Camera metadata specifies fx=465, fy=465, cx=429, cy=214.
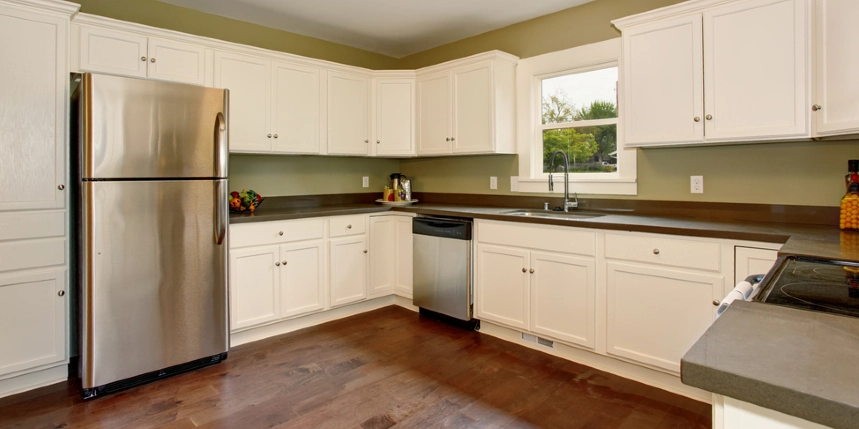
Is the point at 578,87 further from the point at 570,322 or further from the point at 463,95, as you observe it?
the point at 570,322

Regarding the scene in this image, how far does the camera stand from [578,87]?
3383 mm

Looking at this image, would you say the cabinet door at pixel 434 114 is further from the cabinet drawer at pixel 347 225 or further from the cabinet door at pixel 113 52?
the cabinet door at pixel 113 52

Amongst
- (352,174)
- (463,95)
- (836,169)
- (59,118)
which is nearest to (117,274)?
(59,118)

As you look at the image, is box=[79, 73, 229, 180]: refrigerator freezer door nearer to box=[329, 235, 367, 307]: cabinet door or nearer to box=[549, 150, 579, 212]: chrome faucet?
box=[329, 235, 367, 307]: cabinet door

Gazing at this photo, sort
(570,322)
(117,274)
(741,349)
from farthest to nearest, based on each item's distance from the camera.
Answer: (570,322) < (117,274) < (741,349)

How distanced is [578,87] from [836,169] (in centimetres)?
158

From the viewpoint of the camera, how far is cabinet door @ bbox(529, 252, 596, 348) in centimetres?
264

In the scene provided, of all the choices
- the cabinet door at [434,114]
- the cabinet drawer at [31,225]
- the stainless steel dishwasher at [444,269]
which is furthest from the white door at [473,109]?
the cabinet drawer at [31,225]

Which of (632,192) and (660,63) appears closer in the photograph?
(660,63)

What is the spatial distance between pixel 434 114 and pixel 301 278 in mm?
1726

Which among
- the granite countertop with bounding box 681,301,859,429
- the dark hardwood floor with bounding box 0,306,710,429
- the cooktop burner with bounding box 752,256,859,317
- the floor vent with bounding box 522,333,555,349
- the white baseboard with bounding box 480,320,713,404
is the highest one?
the cooktop burner with bounding box 752,256,859,317

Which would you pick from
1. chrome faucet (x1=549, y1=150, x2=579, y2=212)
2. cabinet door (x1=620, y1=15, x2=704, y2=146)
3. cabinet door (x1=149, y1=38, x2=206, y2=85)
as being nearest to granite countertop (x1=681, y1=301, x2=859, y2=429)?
cabinet door (x1=620, y1=15, x2=704, y2=146)

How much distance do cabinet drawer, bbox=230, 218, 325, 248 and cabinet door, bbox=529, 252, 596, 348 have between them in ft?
5.18

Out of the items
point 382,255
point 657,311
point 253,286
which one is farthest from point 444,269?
point 657,311
